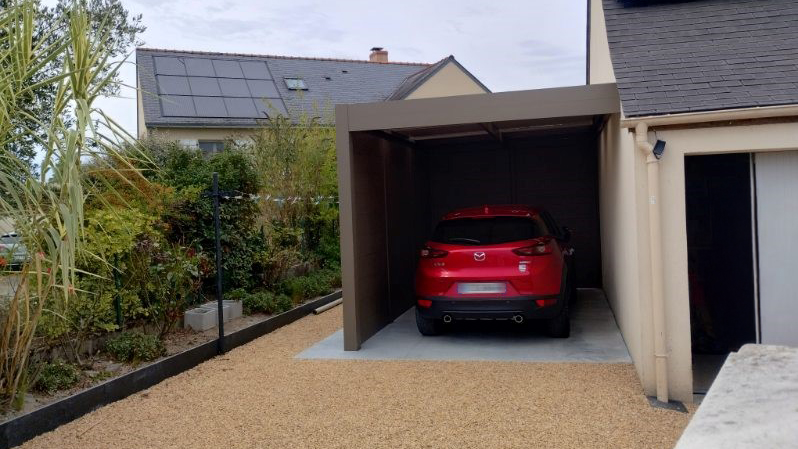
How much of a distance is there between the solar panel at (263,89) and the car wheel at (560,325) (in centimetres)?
1629

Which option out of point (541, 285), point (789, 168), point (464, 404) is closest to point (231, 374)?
point (464, 404)

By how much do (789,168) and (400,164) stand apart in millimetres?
5378

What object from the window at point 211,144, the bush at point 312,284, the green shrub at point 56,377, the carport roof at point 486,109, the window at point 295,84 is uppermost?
the window at point 295,84

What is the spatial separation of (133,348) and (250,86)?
55.7 feet

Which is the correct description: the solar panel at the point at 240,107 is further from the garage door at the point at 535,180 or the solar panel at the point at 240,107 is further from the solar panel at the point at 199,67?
the garage door at the point at 535,180

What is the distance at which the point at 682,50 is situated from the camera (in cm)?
622

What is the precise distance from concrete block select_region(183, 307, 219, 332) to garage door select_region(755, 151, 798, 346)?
6.00 meters

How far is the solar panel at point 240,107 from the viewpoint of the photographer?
66.8ft

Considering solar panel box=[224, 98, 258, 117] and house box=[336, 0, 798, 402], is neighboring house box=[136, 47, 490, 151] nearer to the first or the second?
solar panel box=[224, 98, 258, 117]

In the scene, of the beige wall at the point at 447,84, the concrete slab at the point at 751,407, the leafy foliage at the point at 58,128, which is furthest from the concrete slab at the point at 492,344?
the beige wall at the point at 447,84

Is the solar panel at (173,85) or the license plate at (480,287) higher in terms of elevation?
the solar panel at (173,85)

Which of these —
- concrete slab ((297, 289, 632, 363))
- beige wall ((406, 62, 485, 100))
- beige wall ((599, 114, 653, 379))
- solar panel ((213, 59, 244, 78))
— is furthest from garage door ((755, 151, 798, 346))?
solar panel ((213, 59, 244, 78))

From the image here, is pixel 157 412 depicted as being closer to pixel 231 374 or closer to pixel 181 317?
pixel 231 374

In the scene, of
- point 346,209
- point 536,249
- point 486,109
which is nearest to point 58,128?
point 346,209
